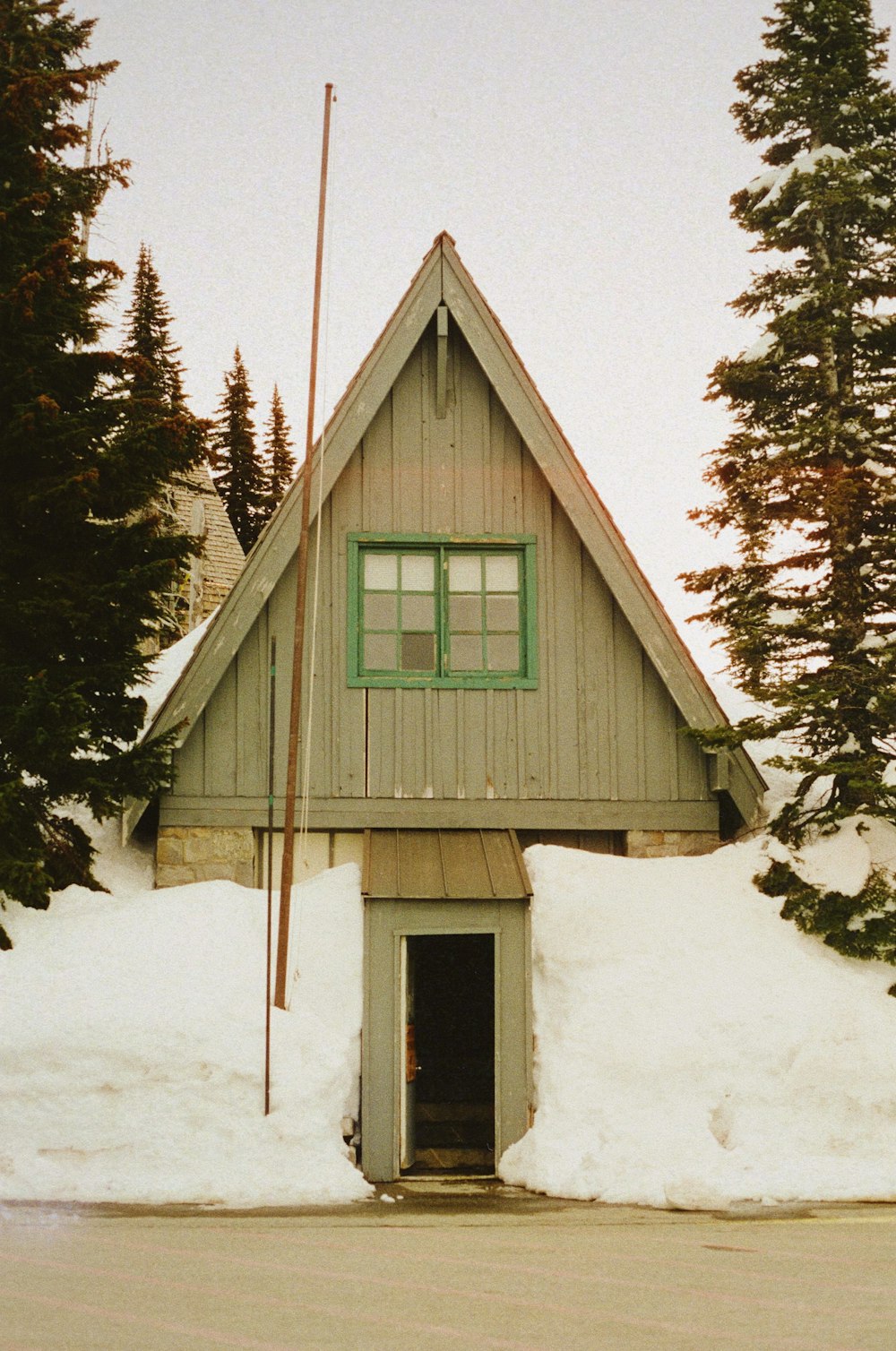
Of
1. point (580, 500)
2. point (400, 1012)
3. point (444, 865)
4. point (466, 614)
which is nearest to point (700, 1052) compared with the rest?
point (400, 1012)

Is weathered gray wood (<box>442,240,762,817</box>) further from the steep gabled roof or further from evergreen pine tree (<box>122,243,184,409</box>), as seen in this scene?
evergreen pine tree (<box>122,243,184,409</box>)

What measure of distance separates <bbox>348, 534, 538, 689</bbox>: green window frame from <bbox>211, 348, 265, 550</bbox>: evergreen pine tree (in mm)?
34070

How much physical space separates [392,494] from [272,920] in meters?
4.20

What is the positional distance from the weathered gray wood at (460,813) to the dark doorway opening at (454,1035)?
77.7 inches

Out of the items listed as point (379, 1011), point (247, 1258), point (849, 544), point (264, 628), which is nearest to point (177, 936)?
point (379, 1011)

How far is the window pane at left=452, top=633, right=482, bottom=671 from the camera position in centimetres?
1110

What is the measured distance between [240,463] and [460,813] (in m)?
37.3

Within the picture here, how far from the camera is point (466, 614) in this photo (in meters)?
11.2

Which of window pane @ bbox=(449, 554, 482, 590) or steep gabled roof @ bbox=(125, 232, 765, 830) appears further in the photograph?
window pane @ bbox=(449, 554, 482, 590)

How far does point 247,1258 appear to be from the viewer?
6141 millimetres

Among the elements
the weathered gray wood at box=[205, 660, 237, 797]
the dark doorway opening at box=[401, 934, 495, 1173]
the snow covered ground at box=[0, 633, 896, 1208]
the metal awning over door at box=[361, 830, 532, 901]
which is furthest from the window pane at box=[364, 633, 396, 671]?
the dark doorway opening at box=[401, 934, 495, 1173]

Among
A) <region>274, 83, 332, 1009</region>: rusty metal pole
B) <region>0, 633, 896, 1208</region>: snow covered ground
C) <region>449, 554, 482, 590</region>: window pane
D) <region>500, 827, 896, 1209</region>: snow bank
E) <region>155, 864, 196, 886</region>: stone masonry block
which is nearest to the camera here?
<region>0, 633, 896, 1208</region>: snow covered ground

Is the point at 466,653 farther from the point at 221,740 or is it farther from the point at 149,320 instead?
the point at 149,320

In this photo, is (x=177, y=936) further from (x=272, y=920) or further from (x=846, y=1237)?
(x=846, y=1237)
